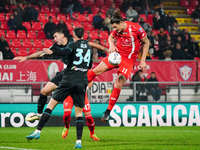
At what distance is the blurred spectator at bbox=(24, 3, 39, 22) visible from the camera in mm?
21219

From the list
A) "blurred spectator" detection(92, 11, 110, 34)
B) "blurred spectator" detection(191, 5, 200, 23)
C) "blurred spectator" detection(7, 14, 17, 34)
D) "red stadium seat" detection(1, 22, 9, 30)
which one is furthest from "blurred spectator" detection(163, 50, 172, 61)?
"red stadium seat" detection(1, 22, 9, 30)

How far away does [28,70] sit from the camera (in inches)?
600

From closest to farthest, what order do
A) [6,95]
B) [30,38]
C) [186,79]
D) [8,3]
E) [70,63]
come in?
[70,63] → [6,95] → [186,79] → [30,38] → [8,3]

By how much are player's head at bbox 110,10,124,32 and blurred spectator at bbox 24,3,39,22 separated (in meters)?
12.2

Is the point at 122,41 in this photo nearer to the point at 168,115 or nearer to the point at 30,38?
the point at 168,115

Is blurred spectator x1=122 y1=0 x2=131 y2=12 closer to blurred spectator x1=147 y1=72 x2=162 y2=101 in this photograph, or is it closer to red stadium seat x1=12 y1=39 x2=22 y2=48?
red stadium seat x1=12 y1=39 x2=22 y2=48

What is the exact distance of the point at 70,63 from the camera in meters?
7.93

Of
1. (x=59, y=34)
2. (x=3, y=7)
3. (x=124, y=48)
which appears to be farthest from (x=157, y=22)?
(x=59, y=34)

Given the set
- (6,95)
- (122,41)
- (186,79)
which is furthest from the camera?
(186,79)

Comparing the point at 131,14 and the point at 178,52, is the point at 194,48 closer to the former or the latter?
the point at 178,52

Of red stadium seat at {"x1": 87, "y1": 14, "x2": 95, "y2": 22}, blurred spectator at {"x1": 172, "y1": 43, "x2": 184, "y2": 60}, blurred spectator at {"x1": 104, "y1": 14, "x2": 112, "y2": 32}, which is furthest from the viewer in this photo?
red stadium seat at {"x1": 87, "y1": 14, "x2": 95, "y2": 22}

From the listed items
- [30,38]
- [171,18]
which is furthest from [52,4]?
[171,18]

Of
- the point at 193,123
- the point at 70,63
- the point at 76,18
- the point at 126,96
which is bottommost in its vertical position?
the point at 193,123

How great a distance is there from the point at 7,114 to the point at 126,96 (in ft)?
12.7
